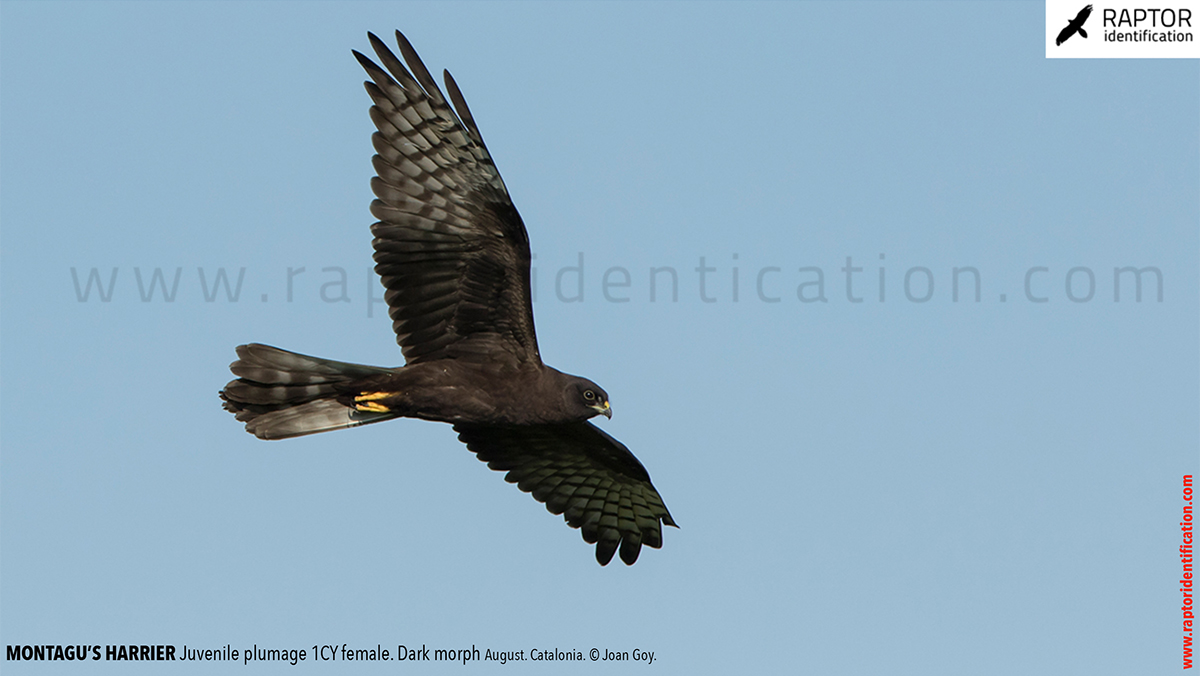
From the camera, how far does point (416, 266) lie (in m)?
10.4

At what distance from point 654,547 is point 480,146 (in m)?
4.21

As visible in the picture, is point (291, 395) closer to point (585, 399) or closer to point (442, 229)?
point (442, 229)

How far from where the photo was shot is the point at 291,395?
10.4 metres

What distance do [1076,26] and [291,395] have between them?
7.76 metres

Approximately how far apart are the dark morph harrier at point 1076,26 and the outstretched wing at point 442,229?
5637 mm

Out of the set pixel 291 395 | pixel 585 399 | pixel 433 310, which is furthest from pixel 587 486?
pixel 291 395

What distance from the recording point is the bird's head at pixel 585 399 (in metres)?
10.4

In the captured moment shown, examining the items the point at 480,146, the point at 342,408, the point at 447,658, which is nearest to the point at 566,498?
the point at 447,658

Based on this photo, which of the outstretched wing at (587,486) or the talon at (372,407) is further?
the outstretched wing at (587,486)

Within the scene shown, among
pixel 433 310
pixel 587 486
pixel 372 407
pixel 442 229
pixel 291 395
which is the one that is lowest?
pixel 587 486

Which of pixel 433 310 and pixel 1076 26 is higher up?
pixel 1076 26

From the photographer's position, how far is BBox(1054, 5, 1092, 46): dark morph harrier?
1262 centimetres

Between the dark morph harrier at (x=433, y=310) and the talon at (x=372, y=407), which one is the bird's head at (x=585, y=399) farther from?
the talon at (x=372, y=407)

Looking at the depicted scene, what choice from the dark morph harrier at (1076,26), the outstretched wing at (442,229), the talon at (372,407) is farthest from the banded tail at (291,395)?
the dark morph harrier at (1076,26)
